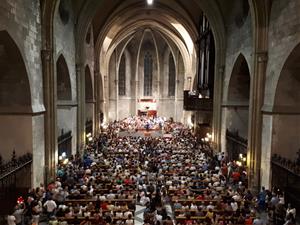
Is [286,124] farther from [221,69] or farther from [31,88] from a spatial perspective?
[31,88]

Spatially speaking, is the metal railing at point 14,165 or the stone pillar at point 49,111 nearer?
the metal railing at point 14,165

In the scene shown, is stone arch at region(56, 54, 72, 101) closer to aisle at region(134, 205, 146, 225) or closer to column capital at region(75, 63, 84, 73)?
column capital at region(75, 63, 84, 73)

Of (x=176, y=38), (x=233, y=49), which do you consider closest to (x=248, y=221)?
(x=233, y=49)

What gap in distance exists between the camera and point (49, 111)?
15445mm

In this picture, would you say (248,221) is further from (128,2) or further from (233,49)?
(128,2)

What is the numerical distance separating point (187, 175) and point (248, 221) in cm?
693

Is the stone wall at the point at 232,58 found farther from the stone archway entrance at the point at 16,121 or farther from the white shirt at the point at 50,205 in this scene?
the white shirt at the point at 50,205

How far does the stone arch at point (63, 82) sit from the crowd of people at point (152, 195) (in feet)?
15.0

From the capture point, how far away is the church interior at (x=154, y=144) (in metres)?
11.8

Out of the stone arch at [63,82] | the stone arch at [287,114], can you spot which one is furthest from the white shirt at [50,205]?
the stone arch at [63,82]

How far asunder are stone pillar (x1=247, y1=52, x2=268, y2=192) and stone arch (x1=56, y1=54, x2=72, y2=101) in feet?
38.4

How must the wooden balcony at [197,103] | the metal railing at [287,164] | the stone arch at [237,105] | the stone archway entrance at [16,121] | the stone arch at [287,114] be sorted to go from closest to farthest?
the metal railing at [287,164] → the stone archway entrance at [16,121] → the stone arch at [287,114] → the stone arch at [237,105] → the wooden balcony at [197,103]

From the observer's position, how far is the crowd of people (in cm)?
1089

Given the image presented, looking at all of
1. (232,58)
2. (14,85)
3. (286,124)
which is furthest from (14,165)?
(232,58)
